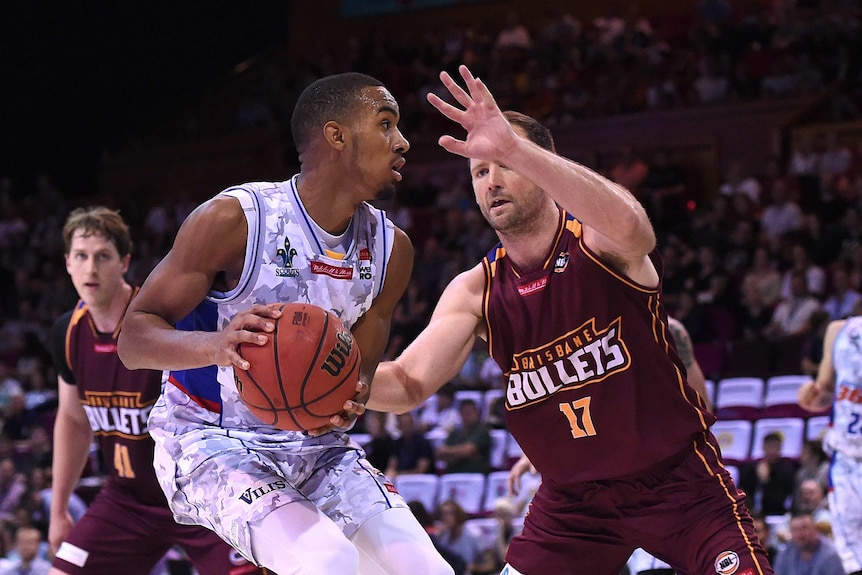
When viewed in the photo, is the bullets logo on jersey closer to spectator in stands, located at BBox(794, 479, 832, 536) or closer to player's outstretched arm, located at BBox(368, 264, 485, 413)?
player's outstretched arm, located at BBox(368, 264, 485, 413)

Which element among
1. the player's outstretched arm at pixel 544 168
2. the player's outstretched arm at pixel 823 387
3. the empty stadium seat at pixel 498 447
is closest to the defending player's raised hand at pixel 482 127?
the player's outstretched arm at pixel 544 168

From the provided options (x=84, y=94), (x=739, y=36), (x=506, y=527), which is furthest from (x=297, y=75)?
(x=506, y=527)

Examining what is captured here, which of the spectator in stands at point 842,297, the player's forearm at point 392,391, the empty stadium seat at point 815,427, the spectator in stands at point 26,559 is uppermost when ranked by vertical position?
the player's forearm at point 392,391

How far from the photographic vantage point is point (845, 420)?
625 centimetres

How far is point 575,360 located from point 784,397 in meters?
6.70

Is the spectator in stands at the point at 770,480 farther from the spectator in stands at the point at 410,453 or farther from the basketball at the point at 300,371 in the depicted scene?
the basketball at the point at 300,371

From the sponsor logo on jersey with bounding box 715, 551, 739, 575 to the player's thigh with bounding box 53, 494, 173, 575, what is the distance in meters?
2.67

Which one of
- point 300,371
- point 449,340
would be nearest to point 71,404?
point 449,340

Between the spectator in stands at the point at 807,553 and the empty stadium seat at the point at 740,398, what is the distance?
2519mm

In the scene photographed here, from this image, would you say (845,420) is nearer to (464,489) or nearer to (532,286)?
(532,286)

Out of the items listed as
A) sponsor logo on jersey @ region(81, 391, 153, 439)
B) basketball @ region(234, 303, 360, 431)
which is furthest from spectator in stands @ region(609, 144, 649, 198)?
basketball @ region(234, 303, 360, 431)

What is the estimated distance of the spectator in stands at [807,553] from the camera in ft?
24.4

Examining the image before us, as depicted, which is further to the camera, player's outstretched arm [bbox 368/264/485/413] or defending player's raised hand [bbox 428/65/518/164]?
player's outstretched arm [bbox 368/264/485/413]

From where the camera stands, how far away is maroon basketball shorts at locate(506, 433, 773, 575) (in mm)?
3590
